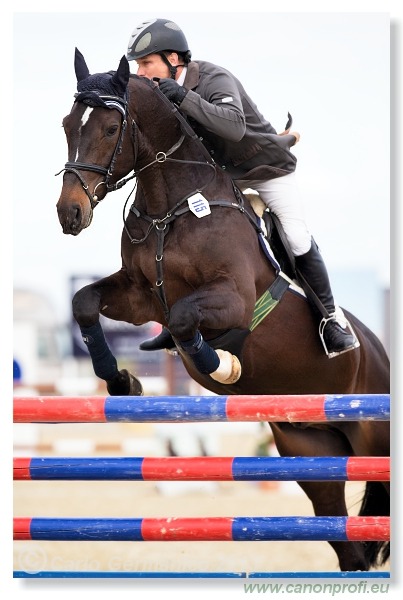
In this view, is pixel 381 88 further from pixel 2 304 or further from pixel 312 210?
pixel 2 304

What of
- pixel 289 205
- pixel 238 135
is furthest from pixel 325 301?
pixel 238 135

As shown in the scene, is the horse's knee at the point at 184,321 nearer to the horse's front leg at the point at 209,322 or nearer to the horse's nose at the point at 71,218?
the horse's front leg at the point at 209,322

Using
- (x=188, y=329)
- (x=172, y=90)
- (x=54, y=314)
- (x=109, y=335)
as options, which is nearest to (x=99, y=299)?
(x=188, y=329)

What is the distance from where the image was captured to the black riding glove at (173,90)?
11.7 ft

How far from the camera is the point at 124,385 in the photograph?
3.94m

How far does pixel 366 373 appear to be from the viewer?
4.37m

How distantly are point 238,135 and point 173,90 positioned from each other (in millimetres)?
298

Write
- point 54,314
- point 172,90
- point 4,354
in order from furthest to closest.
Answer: point 54,314
point 172,90
point 4,354

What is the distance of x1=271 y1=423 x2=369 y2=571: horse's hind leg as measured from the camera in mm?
4438

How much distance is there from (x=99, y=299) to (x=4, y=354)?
0.63m

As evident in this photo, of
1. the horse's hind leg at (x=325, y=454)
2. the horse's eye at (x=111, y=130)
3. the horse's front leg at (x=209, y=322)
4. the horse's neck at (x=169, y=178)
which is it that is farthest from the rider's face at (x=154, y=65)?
the horse's hind leg at (x=325, y=454)

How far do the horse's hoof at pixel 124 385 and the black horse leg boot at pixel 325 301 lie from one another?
31.8 inches

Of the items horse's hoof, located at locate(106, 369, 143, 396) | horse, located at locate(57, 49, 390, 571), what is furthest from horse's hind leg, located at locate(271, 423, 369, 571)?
horse's hoof, located at locate(106, 369, 143, 396)

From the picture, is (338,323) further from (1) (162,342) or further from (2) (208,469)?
(2) (208,469)
